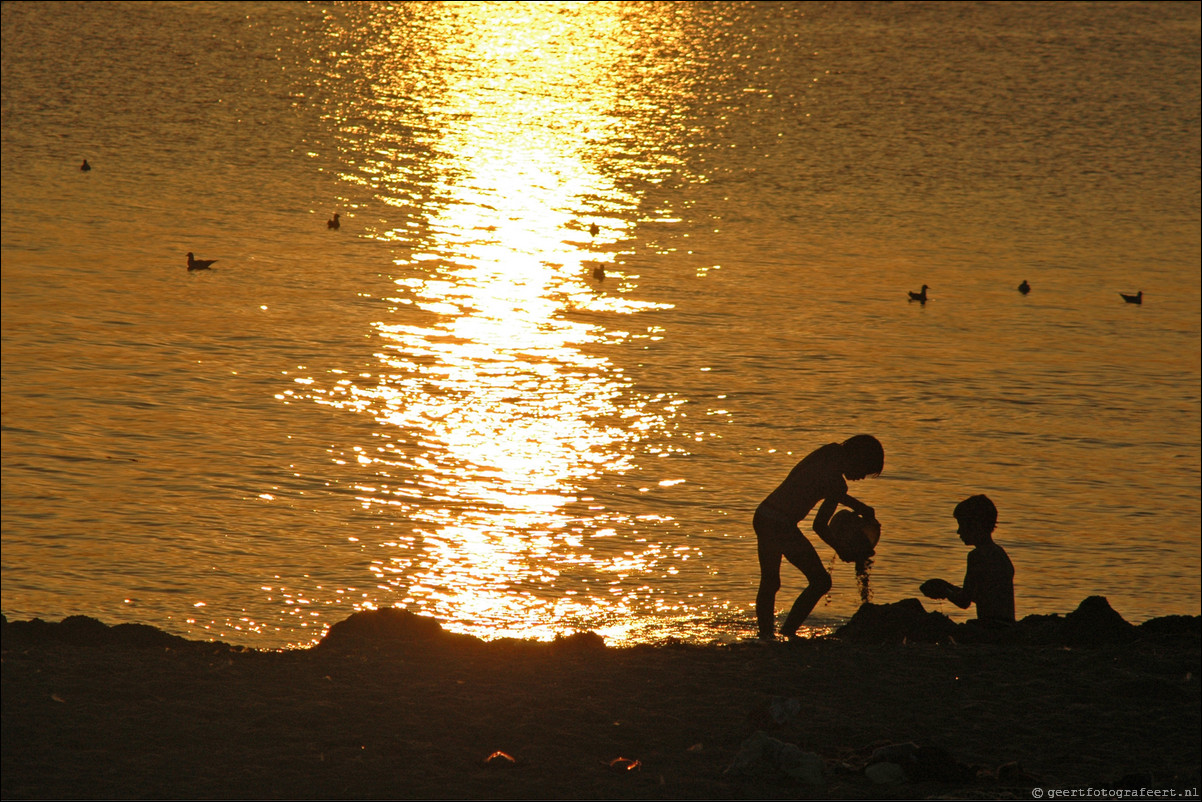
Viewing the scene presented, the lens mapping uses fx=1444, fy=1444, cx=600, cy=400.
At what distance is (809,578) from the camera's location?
893 cm

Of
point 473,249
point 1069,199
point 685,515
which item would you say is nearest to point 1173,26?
point 1069,199

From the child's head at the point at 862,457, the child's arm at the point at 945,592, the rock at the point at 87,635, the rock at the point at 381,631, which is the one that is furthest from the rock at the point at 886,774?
the rock at the point at 87,635

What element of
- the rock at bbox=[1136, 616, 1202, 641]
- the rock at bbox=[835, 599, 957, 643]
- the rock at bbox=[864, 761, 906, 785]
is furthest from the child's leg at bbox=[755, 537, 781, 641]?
the rock at bbox=[864, 761, 906, 785]

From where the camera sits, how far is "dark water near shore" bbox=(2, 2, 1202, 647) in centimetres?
1258

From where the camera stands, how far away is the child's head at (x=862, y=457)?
8586 millimetres

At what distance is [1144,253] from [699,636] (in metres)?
24.6

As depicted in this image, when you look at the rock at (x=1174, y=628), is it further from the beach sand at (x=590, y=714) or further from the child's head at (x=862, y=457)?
the child's head at (x=862, y=457)

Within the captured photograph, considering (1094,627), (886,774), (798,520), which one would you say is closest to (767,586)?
(798,520)

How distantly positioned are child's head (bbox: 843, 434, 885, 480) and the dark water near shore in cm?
197

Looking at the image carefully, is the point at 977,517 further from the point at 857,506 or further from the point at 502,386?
the point at 502,386

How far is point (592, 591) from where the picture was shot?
464 inches

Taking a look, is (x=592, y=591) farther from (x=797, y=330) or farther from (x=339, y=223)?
(x=339, y=223)

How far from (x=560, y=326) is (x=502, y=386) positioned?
4.03 m

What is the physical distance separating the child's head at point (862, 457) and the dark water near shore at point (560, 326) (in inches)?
77.5
